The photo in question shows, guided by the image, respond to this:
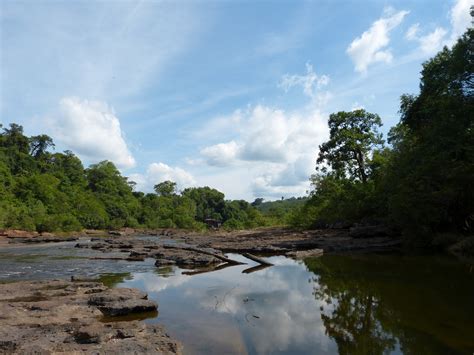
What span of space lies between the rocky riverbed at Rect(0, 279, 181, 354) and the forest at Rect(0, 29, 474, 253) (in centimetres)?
1862

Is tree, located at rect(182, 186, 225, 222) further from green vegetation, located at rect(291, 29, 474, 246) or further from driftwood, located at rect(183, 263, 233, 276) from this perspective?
driftwood, located at rect(183, 263, 233, 276)

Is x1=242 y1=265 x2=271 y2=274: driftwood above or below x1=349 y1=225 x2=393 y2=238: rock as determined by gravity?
below

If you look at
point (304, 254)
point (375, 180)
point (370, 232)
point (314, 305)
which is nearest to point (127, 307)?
point (314, 305)

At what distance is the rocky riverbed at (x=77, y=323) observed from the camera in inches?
248

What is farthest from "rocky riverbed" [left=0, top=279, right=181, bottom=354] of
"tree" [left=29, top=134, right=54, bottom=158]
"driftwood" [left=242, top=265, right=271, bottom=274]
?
"tree" [left=29, top=134, right=54, bottom=158]

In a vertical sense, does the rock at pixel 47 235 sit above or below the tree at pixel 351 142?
below

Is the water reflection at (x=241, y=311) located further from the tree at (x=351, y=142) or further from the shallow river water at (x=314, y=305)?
the tree at (x=351, y=142)

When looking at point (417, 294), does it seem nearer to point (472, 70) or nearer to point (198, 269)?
point (198, 269)

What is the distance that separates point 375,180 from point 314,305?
29571mm

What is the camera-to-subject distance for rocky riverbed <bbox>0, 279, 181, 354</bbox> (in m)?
6.31

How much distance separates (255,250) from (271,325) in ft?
55.4

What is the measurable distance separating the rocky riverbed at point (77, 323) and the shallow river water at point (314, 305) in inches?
29.8

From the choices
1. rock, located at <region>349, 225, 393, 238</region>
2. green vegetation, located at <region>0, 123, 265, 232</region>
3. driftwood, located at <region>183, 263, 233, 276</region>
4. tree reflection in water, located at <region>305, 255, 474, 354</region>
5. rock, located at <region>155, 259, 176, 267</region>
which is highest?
green vegetation, located at <region>0, 123, 265, 232</region>

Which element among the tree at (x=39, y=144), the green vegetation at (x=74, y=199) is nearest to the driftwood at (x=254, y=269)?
the green vegetation at (x=74, y=199)
